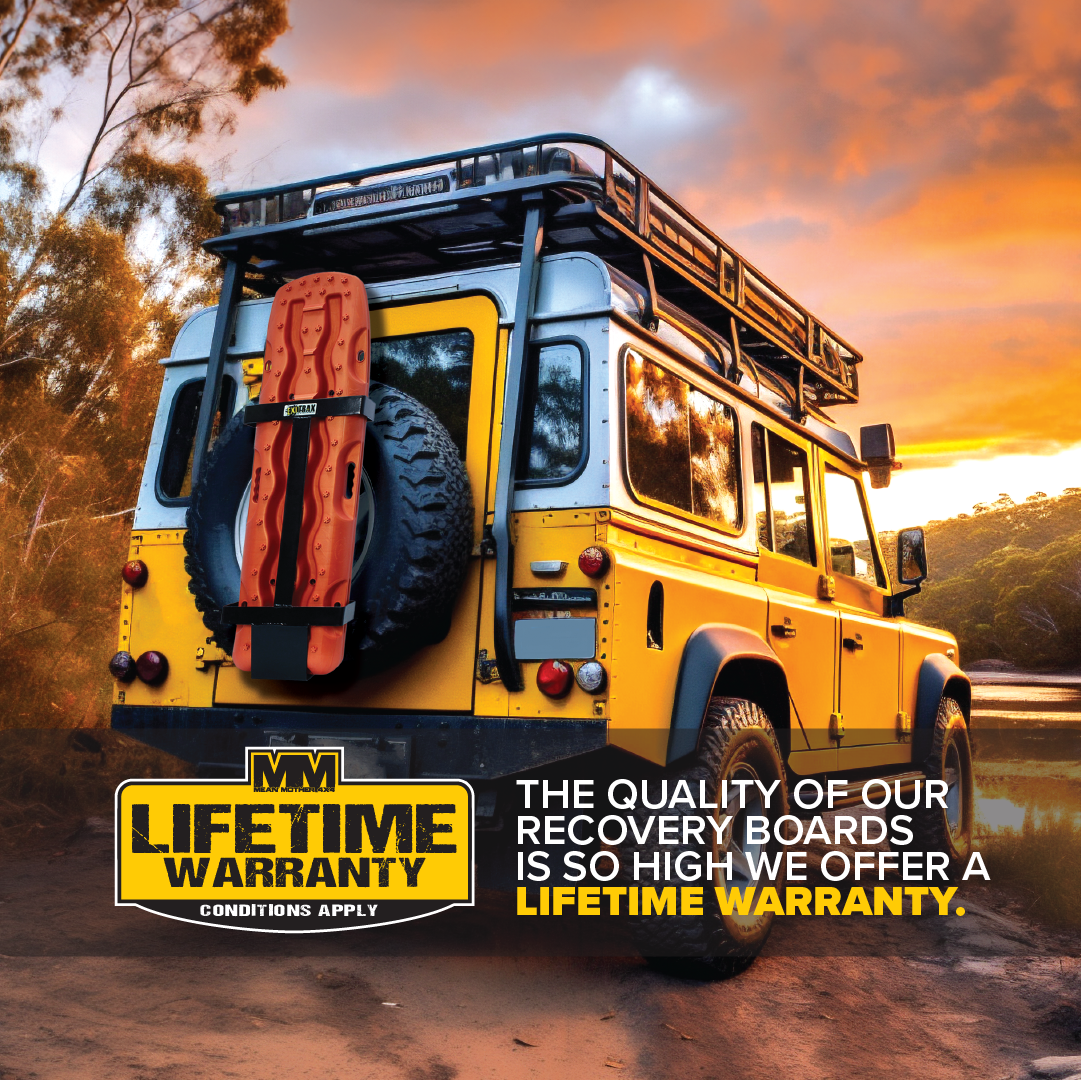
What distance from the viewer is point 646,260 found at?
4660 millimetres

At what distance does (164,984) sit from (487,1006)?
1.12 m

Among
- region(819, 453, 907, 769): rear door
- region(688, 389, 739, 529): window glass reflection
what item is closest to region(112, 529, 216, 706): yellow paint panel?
region(688, 389, 739, 529): window glass reflection

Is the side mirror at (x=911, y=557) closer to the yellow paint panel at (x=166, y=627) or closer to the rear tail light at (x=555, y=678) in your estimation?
the rear tail light at (x=555, y=678)

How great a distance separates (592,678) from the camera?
382 centimetres

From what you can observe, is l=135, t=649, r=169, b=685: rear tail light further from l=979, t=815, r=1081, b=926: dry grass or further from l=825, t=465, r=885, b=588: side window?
l=979, t=815, r=1081, b=926: dry grass

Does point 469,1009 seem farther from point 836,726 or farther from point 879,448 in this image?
point 879,448

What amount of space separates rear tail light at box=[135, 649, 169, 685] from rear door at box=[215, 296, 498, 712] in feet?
0.95

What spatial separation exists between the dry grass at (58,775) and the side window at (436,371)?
3468mm

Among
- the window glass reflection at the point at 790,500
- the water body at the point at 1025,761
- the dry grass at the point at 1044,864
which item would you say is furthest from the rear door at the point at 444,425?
the water body at the point at 1025,761

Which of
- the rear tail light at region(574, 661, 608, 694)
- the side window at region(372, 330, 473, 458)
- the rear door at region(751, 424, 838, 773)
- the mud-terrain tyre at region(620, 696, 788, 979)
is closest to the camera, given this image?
the rear tail light at region(574, 661, 608, 694)

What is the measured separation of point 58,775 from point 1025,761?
997 cm

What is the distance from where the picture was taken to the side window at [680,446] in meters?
4.38

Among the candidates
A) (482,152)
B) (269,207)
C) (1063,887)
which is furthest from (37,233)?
(1063,887)

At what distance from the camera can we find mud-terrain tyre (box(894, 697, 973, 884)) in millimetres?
6777
